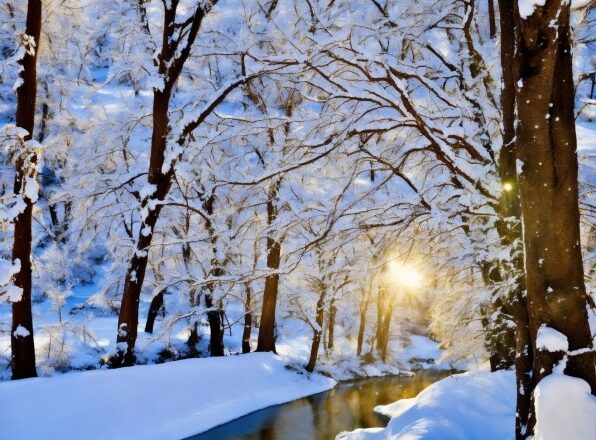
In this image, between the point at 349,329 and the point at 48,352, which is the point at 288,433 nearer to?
the point at 48,352

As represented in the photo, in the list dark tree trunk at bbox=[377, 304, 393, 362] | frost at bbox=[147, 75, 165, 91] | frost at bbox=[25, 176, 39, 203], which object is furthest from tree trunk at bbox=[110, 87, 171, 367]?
dark tree trunk at bbox=[377, 304, 393, 362]

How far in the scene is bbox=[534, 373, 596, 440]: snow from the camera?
2705 millimetres

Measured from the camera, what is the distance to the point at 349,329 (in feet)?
103

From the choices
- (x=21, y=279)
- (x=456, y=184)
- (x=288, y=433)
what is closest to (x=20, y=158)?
(x=21, y=279)

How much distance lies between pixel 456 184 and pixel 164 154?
7.09 metres

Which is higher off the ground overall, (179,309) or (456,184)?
(456,184)

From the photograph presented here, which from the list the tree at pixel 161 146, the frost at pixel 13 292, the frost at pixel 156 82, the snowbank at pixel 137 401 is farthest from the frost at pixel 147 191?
the snowbank at pixel 137 401

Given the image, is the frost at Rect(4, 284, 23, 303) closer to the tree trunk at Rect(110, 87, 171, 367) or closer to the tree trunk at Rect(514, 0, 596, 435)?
the tree trunk at Rect(110, 87, 171, 367)

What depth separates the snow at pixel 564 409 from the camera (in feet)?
8.87

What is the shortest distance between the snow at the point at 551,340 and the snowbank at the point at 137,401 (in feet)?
24.6

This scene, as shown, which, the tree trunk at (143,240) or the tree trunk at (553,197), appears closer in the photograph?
the tree trunk at (553,197)

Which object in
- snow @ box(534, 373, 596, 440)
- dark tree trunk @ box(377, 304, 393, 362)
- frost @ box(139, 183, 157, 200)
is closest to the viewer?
snow @ box(534, 373, 596, 440)

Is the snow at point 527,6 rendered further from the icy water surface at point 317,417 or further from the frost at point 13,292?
the icy water surface at point 317,417

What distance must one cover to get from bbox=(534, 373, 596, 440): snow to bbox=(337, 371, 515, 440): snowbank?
16.3 ft
